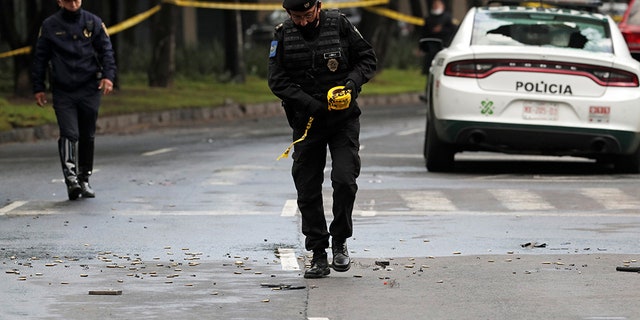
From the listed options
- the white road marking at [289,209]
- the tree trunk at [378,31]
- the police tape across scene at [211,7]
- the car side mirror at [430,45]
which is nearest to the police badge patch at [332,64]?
the white road marking at [289,209]

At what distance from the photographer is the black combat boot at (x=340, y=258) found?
9.31 meters

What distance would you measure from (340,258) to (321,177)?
1.80 ft

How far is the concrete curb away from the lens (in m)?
21.9

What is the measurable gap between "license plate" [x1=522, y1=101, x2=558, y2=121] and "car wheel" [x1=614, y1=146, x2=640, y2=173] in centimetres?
100

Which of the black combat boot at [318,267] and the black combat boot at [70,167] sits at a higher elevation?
the black combat boot at [318,267]

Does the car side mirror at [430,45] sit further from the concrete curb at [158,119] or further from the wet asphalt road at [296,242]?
the concrete curb at [158,119]

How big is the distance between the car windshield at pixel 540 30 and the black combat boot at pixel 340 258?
6.61m

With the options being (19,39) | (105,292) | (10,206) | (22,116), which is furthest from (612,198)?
(19,39)

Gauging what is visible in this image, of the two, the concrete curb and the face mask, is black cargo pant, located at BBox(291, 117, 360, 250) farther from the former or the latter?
the concrete curb

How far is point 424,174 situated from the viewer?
52.5ft

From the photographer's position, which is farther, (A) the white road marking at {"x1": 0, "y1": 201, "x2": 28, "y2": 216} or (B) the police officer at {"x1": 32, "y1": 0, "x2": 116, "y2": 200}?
(B) the police officer at {"x1": 32, "y1": 0, "x2": 116, "y2": 200}

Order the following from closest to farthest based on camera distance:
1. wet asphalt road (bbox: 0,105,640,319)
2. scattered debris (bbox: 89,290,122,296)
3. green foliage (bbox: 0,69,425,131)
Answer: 1. wet asphalt road (bbox: 0,105,640,319)
2. scattered debris (bbox: 89,290,122,296)
3. green foliage (bbox: 0,69,425,131)

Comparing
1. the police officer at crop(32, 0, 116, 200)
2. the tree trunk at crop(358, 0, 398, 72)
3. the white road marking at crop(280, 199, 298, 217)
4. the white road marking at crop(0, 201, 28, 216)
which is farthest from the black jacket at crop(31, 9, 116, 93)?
the tree trunk at crop(358, 0, 398, 72)

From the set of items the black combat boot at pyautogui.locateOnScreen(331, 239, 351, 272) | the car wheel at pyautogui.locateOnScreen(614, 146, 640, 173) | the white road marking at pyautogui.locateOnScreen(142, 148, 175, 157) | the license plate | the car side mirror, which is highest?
the black combat boot at pyautogui.locateOnScreen(331, 239, 351, 272)
